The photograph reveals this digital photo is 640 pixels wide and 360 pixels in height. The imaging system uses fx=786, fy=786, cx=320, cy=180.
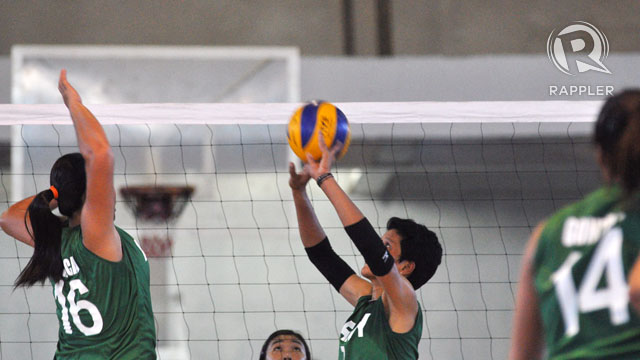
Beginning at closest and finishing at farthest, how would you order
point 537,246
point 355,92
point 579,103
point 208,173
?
point 537,246, point 579,103, point 208,173, point 355,92

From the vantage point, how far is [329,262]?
3.38 meters

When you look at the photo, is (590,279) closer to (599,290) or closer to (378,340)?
(599,290)

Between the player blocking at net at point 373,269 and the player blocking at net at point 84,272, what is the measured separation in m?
0.70

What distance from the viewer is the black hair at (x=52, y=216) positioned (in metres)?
2.56

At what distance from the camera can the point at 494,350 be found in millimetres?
8023

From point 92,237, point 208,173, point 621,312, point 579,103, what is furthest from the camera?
point 208,173

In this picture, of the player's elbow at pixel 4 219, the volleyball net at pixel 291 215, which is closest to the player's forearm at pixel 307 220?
the player's elbow at pixel 4 219

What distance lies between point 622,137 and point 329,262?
2118mm

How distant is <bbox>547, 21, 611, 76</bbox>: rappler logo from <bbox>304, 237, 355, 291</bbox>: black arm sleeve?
5.85 m

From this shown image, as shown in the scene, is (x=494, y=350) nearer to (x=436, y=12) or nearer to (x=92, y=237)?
(x=436, y=12)

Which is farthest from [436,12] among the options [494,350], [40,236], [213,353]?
[40,236]

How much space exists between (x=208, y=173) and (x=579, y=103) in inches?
164

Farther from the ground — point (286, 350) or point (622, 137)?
point (286, 350)

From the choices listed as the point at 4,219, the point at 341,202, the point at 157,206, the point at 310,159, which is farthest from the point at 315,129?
the point at 157,206
